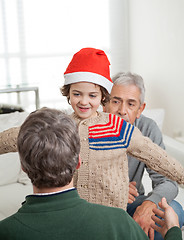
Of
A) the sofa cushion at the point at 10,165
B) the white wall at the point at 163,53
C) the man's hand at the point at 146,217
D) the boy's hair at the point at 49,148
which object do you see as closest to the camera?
the boy's hair at the point at 49,148

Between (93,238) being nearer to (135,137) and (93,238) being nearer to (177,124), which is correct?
(135,137)

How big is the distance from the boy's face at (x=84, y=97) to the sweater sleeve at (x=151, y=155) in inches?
7.1

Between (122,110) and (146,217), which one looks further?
(122,110)

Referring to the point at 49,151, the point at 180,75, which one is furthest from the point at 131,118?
the point at 180,75

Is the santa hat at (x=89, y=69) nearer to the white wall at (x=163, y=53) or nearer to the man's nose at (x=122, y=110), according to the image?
the man's nose at (x=122, y=110)

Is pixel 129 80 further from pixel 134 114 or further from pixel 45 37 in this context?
pixel 45 37

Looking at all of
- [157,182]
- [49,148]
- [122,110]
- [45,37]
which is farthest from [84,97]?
[45,37]

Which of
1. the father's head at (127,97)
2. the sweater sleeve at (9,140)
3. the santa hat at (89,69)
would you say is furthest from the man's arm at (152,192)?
the sweater sleeve at (9,140)

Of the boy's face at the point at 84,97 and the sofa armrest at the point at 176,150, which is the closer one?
the boy's face at the point at 84,97

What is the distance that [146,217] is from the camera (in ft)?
4.97

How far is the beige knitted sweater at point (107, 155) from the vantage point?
1.31m

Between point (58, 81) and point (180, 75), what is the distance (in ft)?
6.23

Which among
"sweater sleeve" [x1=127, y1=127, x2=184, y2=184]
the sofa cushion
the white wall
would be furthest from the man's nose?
the white wall

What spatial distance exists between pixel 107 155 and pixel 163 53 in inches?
115
